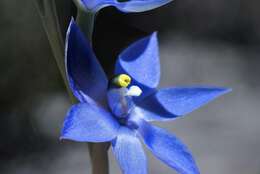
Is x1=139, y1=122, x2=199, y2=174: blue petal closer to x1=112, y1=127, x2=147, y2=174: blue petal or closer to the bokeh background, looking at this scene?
x1=112, y1=127, x2=147, y2=174: blue petal

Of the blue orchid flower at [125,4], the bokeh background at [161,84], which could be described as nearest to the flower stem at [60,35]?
the blue orchid flower at [125,4]

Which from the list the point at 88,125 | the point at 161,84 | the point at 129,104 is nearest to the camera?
the point at 88,125

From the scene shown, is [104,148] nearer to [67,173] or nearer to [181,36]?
[67,173]

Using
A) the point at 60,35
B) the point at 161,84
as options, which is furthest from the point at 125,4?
the point at 161,84

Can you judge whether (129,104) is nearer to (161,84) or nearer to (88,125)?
(88,125)

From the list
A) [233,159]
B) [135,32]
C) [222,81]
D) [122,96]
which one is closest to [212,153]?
[233,159]

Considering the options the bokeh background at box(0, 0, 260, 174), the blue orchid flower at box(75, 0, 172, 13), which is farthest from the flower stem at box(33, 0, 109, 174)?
the bokeh background at box(0, 0, 260, 174)

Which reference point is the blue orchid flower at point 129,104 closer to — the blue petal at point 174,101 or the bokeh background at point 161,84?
the blue petal at point 174,101
